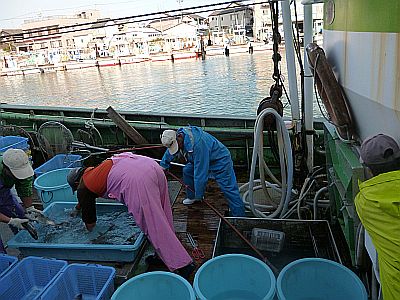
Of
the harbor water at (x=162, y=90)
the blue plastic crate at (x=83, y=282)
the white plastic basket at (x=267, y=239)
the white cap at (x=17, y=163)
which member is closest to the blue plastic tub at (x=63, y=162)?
the white cap at (x=17, y=163)

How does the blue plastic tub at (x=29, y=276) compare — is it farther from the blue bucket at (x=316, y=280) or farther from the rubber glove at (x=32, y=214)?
the blue bucket at (x=316, y=280)

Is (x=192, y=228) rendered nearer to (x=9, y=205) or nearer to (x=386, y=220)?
(x=9, y=205)

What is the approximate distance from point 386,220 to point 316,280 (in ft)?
4.29

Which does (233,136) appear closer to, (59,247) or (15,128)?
(59,247)

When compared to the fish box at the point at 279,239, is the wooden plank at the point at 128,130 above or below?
above

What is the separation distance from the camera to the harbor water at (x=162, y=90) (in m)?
21.3

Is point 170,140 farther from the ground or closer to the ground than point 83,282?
farther from the ground

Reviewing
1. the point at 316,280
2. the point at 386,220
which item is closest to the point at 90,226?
the point at 316,280

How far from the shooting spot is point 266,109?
3693 mm

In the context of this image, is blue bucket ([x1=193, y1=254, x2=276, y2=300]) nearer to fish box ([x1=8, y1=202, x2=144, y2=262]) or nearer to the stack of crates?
the stack of crates

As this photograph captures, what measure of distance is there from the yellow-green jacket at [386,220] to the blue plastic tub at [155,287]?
4.31 ft

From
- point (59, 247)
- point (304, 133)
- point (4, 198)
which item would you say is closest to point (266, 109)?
point (304, 133)

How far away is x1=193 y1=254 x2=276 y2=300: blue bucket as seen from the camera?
253cm

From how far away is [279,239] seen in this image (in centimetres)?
347
